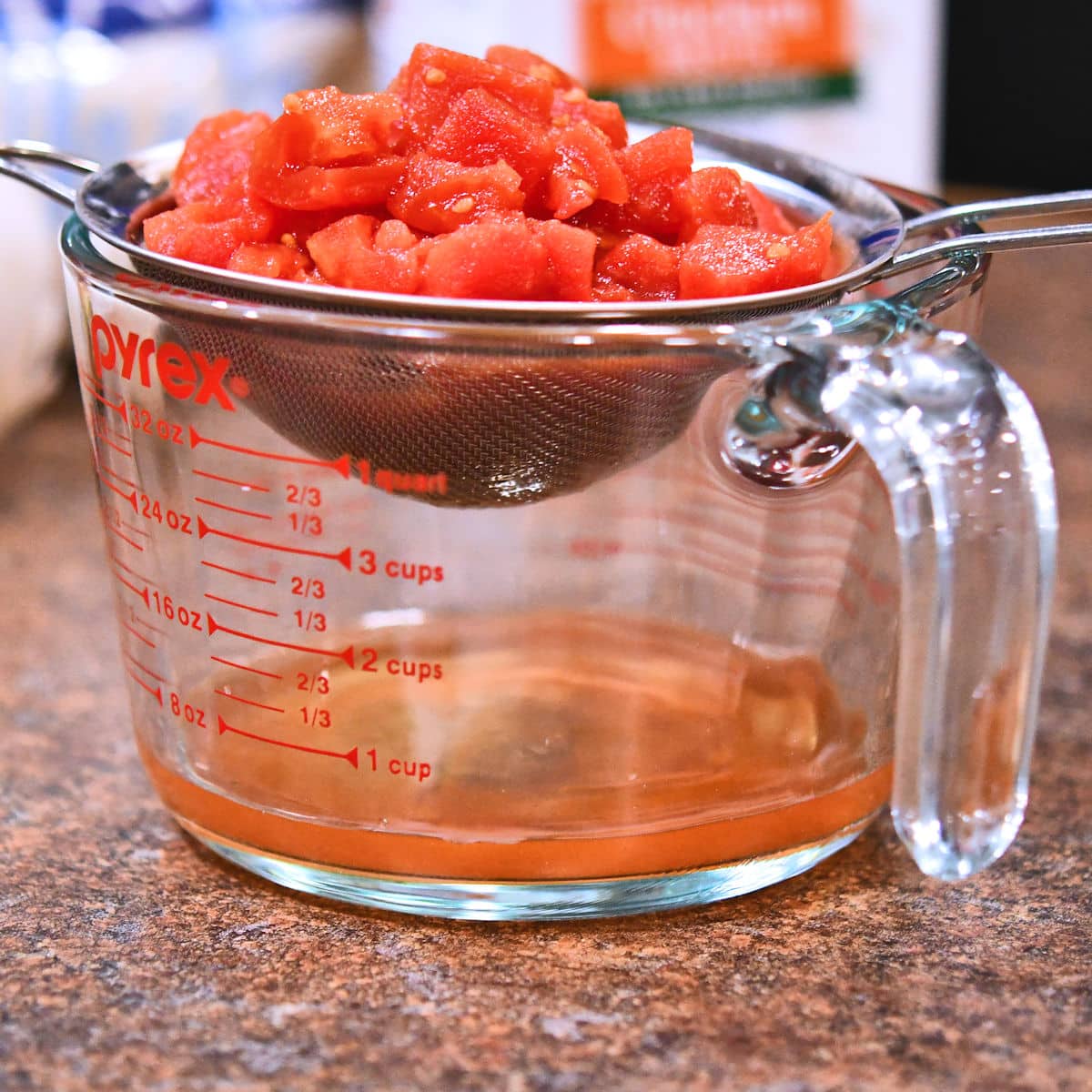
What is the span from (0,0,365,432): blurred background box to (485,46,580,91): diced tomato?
2.12ft

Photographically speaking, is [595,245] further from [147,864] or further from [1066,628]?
[1066,628]

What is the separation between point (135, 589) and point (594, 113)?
1.04 ft

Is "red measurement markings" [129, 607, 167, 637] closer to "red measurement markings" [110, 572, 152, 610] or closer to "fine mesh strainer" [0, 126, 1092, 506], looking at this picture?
"red measurement markings" [110, 572, 152, 610]

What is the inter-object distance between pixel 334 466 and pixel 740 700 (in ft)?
0.69

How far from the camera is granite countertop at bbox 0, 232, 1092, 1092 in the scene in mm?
576

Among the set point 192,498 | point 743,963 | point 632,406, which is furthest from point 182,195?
point 743,963

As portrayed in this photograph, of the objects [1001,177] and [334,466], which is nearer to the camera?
[334,466]

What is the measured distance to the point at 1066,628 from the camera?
1.04 m

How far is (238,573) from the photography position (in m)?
0.66

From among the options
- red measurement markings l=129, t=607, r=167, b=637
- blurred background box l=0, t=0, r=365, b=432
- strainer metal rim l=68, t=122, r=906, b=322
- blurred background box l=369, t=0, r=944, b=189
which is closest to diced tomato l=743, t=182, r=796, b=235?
strainer metal rim l=68, t=122, r=906, b=322

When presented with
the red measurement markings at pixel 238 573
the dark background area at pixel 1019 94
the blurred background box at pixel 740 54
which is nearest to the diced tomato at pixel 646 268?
the red measurement markings at pixel 238 573

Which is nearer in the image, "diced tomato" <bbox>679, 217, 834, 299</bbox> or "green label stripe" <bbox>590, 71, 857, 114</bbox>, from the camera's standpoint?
"diced tomato" <bbox>679, 217, 834, 299</bbox>

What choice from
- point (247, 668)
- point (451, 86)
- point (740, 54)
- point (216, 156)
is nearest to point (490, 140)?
point (451, 86)

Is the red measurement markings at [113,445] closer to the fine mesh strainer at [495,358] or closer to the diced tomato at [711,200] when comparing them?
the fine mesh strainer at [495,358]
